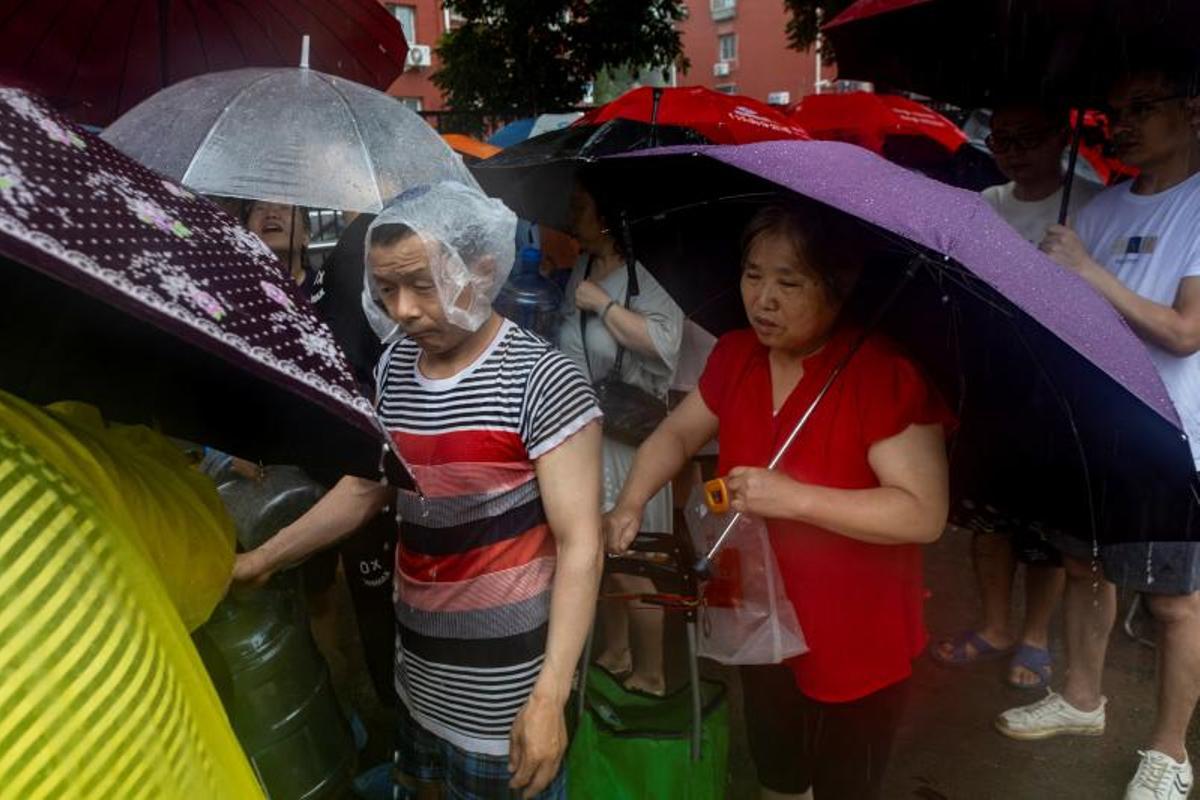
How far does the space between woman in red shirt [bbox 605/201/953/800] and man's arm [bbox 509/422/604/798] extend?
266 mm

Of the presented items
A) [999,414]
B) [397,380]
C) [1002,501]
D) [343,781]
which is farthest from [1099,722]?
[397,380]

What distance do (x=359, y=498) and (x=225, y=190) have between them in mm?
1030

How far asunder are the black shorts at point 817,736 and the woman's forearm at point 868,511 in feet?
1.43

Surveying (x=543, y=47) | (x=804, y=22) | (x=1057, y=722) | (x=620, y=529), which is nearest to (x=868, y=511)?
(x=620, y=529)

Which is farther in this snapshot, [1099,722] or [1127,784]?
[1099,722]

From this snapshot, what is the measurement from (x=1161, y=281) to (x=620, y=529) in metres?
1.79

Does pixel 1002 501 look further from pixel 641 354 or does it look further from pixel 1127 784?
pixel 1127 784

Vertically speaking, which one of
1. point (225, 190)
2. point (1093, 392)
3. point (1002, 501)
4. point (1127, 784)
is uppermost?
point (225, 190)

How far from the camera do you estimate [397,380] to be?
2074mm

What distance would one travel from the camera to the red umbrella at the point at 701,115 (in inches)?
167

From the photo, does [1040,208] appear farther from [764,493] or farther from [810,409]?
[764,493]

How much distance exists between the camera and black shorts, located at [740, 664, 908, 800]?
221 centimetres

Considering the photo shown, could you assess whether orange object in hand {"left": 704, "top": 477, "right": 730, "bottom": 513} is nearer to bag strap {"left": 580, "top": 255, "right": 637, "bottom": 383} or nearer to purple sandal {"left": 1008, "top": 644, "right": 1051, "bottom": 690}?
bag strap {"left": 580, "top": 255, "right": 637, "bottom": 383}

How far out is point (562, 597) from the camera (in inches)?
73.6
